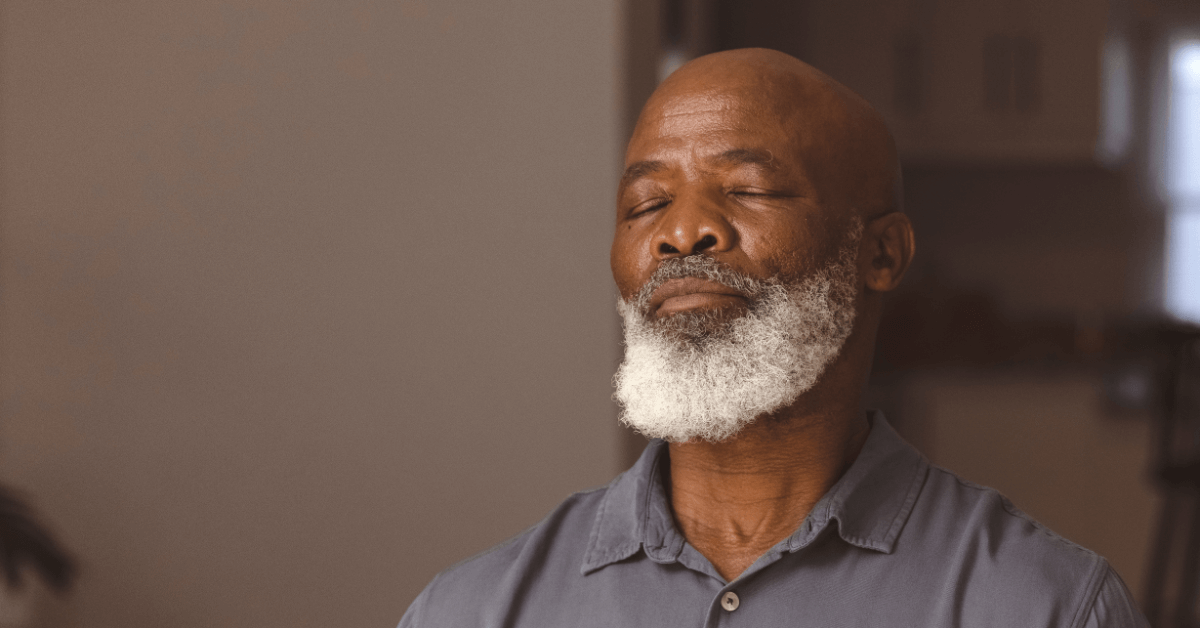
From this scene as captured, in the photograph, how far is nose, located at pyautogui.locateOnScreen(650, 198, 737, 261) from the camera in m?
0.95

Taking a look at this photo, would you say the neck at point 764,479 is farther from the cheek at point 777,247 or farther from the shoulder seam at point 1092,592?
the shoulder seam at point 1092,592

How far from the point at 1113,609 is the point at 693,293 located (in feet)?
1.52

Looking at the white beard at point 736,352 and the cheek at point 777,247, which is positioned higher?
the cheek at point 777,247

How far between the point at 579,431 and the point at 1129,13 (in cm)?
170

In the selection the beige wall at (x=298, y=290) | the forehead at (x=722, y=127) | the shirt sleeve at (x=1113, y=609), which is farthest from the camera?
the beige wall at (x=298, y=290)

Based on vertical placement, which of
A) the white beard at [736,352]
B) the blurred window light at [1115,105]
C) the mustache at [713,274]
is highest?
the blurred window light at [1115,105]

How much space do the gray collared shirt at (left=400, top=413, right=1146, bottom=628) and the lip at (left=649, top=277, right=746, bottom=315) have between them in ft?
0.70

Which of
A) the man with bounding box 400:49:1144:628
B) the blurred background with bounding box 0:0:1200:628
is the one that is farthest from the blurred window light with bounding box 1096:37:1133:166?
→ the man with bounding box 400:49:1144:628

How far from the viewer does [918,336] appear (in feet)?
8.47

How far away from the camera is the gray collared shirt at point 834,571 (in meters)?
0.89

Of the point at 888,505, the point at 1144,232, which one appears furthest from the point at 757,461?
the point at 1144,232

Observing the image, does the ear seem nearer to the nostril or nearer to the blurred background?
the nostril

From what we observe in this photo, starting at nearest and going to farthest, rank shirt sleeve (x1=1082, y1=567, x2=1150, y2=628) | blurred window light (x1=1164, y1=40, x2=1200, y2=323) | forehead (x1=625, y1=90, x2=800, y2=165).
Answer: shirt sleeve (x1=1082, y1=567, x2=1150, y2=628) → forehead (x1=625, y1=90, x2=800, y2=165) → blurred window light (x1=1164, y1=40, x2=1200, y2=323)

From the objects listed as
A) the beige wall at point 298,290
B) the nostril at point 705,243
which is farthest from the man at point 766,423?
the beige wall at point 298,290
